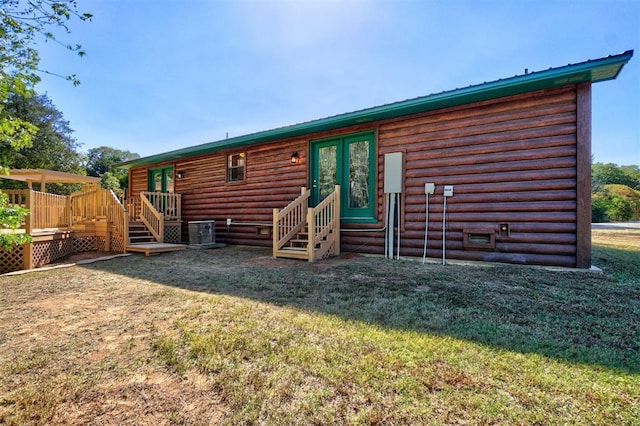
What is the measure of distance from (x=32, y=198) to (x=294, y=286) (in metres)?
6.20

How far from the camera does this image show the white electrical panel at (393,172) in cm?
638

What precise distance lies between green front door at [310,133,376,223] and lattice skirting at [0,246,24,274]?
615cm

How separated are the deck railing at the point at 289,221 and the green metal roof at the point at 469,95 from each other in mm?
1812

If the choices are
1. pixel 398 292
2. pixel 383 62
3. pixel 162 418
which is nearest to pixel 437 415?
pixel 162 418

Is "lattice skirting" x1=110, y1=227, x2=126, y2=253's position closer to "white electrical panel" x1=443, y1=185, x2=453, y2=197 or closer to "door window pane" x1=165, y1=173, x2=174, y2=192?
"door window pane" x1=165, y1=173, x2=174, y2=192

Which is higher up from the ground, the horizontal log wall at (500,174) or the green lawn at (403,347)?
the horizontal log wall at (500,174)

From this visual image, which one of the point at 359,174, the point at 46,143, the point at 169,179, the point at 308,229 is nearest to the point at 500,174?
the point at 359,174

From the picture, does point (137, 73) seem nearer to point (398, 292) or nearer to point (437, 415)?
point (398, 292)

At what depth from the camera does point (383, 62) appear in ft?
31.8

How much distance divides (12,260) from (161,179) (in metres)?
6.55

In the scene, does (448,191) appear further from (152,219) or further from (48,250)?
(48,250)

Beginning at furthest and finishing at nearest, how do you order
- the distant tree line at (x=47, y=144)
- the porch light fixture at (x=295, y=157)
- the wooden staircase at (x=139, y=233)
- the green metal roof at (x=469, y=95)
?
1. the distant tree line at (x=47, y=144)
2. the wooden staircase at (x=139, y=233)
3. the porch light fixture at (x=295, y=157)
4. the green metal roof at (x=469, y=95)

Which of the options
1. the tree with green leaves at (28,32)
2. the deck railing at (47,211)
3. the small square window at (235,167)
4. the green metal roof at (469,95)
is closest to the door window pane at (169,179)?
the small square window at (235,167)

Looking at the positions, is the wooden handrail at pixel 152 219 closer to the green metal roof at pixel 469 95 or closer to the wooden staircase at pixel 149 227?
the wooden staircase at pixel 149 227
